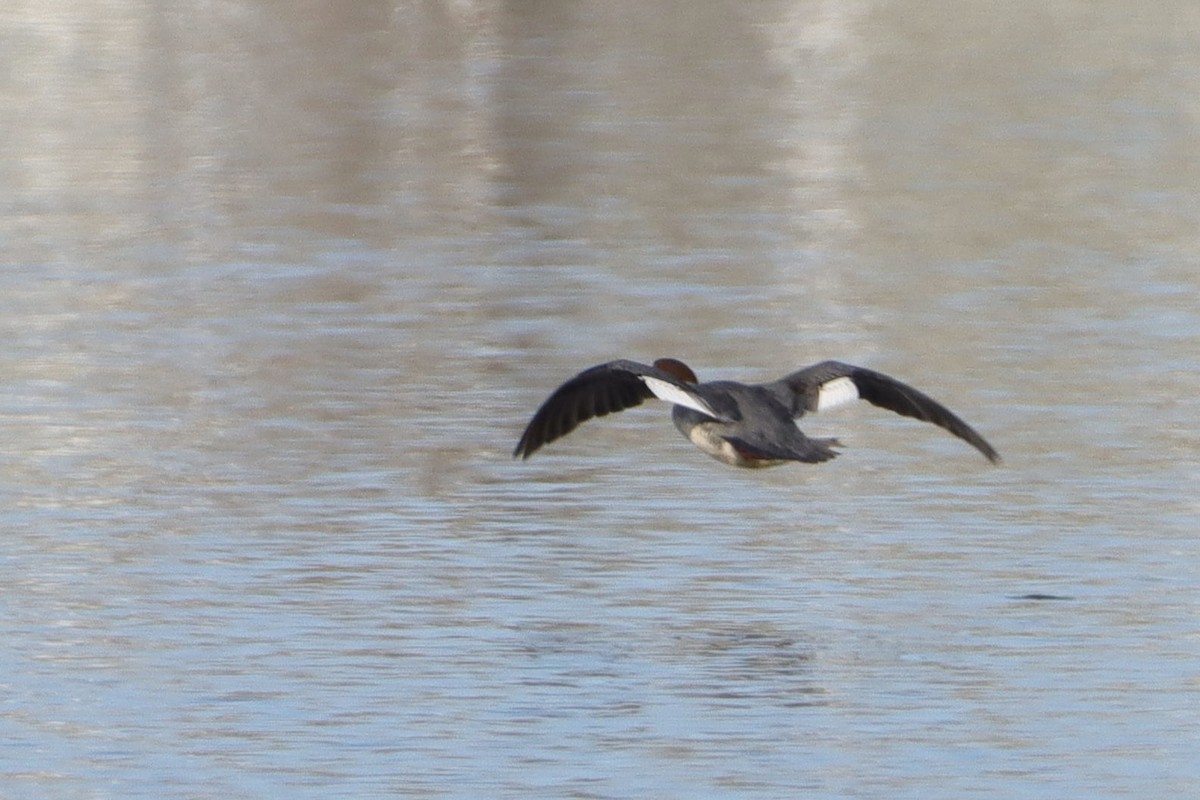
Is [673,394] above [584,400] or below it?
above

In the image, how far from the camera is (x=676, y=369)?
31.1ft

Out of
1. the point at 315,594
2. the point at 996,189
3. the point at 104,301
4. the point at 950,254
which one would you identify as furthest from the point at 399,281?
the point at 315,594

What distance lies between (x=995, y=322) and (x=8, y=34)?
25037 mm

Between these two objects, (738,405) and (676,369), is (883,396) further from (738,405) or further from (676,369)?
(676,369)

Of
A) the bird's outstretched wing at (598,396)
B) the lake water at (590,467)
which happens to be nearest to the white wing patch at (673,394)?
the bird's outstretched wing at (598,396)

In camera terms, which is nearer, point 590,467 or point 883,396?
point 883,396

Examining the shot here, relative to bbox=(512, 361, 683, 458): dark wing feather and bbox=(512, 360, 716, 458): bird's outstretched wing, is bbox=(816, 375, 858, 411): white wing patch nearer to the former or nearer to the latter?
bbox=(512, 360, 716, 458): bird's outstretched wing

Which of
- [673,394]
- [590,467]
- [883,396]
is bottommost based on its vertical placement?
[590,467]

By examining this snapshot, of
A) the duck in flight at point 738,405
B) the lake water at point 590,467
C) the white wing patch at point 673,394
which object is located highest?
the white wing patch at point 673,394

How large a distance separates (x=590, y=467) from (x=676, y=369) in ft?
7.96

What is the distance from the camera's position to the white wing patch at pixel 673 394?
29.3 feet

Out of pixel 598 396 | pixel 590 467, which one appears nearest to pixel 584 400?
pixel 598 396

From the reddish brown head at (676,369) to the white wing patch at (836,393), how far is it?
1.50ft

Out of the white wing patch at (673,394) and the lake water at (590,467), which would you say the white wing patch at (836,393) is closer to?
the white wing patch at (673,394)
